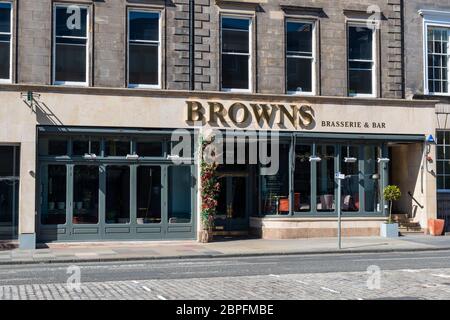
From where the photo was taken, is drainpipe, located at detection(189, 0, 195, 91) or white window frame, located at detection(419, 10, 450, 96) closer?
drainpipe, located at detection(189, 0, 195, 91)

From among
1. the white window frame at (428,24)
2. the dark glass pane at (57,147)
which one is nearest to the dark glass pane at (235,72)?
the dark glass pane at (57,147)

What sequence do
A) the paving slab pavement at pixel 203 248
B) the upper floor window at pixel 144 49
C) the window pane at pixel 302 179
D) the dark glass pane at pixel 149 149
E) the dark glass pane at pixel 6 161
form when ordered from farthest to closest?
the window pane at pixel 302 179 → the upper floor window at pixel 144 49 → the dark glass pane at pixel 149 149 → the dark glass pane at pixel 6 161 → the paving slab pavement at pixel 203 248

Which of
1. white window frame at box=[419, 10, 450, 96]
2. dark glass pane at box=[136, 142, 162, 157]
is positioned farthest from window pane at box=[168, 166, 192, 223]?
white window frame at box=[419, 10, 450, 96]

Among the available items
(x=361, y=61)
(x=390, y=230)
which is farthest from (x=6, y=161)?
(x=390, y=230)

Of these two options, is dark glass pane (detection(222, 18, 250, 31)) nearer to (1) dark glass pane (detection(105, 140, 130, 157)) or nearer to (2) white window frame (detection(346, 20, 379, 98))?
(2) white window frame (detection(346, 20, 379, 98))

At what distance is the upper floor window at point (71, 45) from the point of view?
2531cm

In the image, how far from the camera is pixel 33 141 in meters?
24.3

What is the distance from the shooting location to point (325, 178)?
28109 millimetres

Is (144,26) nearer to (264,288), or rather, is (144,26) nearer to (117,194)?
(117,194)

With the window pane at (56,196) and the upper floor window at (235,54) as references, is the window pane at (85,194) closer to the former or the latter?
the window pane at (56,196)

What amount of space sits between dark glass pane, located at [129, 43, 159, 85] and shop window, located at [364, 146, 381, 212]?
9271mm

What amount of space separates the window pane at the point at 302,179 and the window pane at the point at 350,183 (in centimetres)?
152

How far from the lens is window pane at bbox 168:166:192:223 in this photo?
26.4 m

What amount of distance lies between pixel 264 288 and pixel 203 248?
37.3 feet
